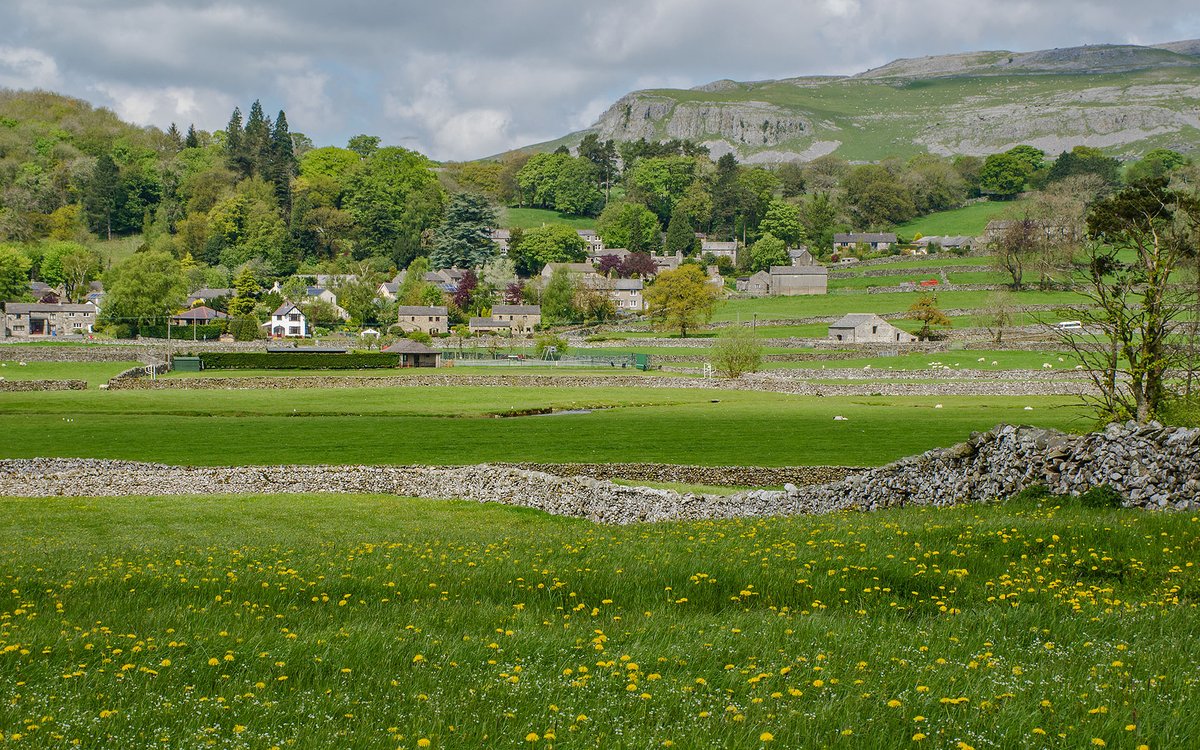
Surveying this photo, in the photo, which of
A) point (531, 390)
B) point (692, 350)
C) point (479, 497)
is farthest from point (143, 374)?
point (479, 497)

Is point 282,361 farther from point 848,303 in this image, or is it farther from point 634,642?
point 634,642

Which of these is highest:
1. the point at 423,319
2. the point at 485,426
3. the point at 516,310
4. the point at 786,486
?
the point at 516,310

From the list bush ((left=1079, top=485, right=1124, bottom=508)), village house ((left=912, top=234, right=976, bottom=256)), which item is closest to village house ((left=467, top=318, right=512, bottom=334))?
village house ((left=912, top=234, right=976, bottom=256))

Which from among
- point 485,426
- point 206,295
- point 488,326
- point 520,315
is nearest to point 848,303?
point 520,315

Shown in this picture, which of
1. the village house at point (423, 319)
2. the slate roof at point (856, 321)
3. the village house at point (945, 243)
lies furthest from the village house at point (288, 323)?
the village house at point (945, 243)

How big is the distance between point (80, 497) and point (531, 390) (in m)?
48.4

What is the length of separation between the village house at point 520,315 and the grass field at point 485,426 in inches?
3039

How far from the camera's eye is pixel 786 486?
23969mm

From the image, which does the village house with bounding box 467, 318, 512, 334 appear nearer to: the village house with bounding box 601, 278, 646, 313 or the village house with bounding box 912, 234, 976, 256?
the village house with bounding box 601, 278, 646, 313

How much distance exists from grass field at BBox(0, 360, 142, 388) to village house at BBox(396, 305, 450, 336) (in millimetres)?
52520

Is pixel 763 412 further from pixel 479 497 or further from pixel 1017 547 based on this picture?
pixel 1017 547

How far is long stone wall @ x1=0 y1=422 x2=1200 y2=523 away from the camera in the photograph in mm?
16453

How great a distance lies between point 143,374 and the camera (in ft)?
269

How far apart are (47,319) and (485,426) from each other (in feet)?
408
